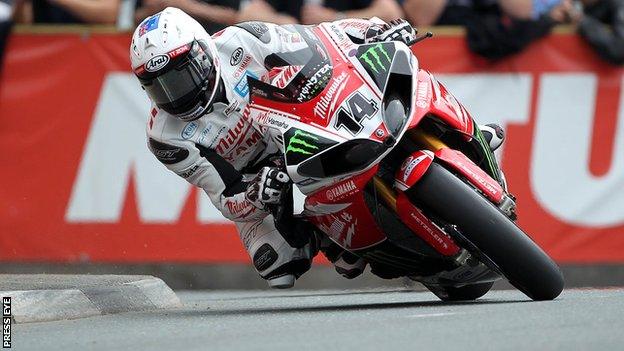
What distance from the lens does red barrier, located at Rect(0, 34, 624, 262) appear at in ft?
39.3

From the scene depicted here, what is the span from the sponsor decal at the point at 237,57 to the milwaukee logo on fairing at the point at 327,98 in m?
0.75

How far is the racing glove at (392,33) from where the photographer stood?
909 cm

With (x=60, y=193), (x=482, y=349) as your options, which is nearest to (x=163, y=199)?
(x=60, y=193)

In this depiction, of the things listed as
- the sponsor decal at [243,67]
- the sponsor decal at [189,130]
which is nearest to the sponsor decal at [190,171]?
the sponsor decal at [189,130]

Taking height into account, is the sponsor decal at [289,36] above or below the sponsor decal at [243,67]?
above

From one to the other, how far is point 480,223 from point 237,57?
188 cm

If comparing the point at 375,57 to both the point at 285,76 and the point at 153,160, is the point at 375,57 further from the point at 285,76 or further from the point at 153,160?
the point at 153,160

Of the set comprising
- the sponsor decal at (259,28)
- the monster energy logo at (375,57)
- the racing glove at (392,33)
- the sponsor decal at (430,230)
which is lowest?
the sponsor decal at (430,230)

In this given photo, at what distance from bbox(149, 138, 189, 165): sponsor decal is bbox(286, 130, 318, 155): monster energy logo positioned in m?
0.80

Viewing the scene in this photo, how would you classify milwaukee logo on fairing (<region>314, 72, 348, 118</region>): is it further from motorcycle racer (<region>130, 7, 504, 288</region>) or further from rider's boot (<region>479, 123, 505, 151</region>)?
rider's boot (<region>479, 123, 505, 151</region>)

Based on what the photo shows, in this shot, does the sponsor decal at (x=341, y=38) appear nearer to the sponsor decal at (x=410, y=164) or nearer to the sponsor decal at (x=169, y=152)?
the sponsor decal at (x=410, y=164)

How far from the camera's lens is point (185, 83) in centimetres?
866

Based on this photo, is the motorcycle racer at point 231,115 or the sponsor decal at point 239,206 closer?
the motorcycle racer at point 231,115

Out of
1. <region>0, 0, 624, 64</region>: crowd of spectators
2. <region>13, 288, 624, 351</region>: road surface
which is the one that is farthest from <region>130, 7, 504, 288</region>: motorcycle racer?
<region>0, 0, 624, 64</region>: crowd of spectators
